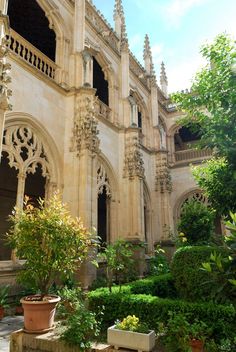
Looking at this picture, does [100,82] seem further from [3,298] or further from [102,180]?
[3,298]

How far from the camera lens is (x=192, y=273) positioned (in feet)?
19.0

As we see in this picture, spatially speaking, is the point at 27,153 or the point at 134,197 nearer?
the point at 27,153

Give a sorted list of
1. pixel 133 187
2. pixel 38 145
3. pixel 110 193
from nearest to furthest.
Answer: pixel 38 145 < pixel 110 193 < pixel 133 187

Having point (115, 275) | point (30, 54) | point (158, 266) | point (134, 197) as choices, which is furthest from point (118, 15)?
point (115, 275)

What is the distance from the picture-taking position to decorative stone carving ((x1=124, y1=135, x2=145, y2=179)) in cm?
1304

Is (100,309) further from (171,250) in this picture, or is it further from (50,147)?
(171,250)

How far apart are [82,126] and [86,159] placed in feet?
3.94

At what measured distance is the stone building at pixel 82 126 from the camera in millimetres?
8656

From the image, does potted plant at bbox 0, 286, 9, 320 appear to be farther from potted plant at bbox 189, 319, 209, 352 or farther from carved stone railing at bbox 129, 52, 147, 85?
carved stone railing at bbox 129, 52, 147, 85

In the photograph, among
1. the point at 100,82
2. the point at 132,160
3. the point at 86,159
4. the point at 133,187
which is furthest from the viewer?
the point at 100,82

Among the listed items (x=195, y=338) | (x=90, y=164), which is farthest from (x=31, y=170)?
(x=195, y=338)

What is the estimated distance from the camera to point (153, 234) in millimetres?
16078

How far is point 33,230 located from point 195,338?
109 inches

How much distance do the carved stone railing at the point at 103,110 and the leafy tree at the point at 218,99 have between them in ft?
15.0
